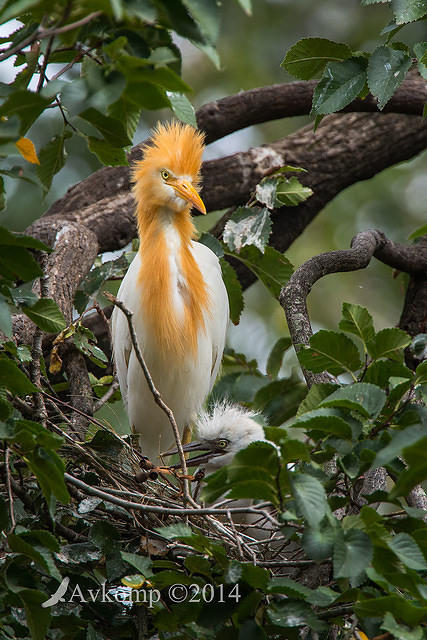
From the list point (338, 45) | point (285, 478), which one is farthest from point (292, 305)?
point (285, 478)

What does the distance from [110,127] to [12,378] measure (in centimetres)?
53

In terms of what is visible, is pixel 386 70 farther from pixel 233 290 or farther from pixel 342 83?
pixel 233 290

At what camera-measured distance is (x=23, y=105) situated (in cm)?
122

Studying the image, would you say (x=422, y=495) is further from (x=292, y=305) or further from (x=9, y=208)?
(x=9, y=208)

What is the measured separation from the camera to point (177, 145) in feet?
9.73

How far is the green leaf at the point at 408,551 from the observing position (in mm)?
1270

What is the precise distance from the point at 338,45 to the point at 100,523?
1.31 meters

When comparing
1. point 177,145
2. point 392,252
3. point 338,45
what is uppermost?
point 177,145

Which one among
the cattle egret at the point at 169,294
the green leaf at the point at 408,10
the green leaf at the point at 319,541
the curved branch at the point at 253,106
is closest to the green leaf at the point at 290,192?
the cattle egret at the point at 169,294

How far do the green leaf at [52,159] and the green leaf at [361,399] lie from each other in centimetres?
82

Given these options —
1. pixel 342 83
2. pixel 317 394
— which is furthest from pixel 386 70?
pixel 317 394

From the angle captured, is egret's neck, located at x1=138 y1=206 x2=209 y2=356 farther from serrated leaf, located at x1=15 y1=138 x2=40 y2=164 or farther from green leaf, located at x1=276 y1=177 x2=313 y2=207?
serrated leaf, located at x1=15 y1=138 x2=40 y2=164

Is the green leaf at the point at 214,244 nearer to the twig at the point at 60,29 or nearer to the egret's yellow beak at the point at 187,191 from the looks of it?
the egret's yellow beak at the point at 187,191

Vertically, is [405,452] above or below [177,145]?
below
